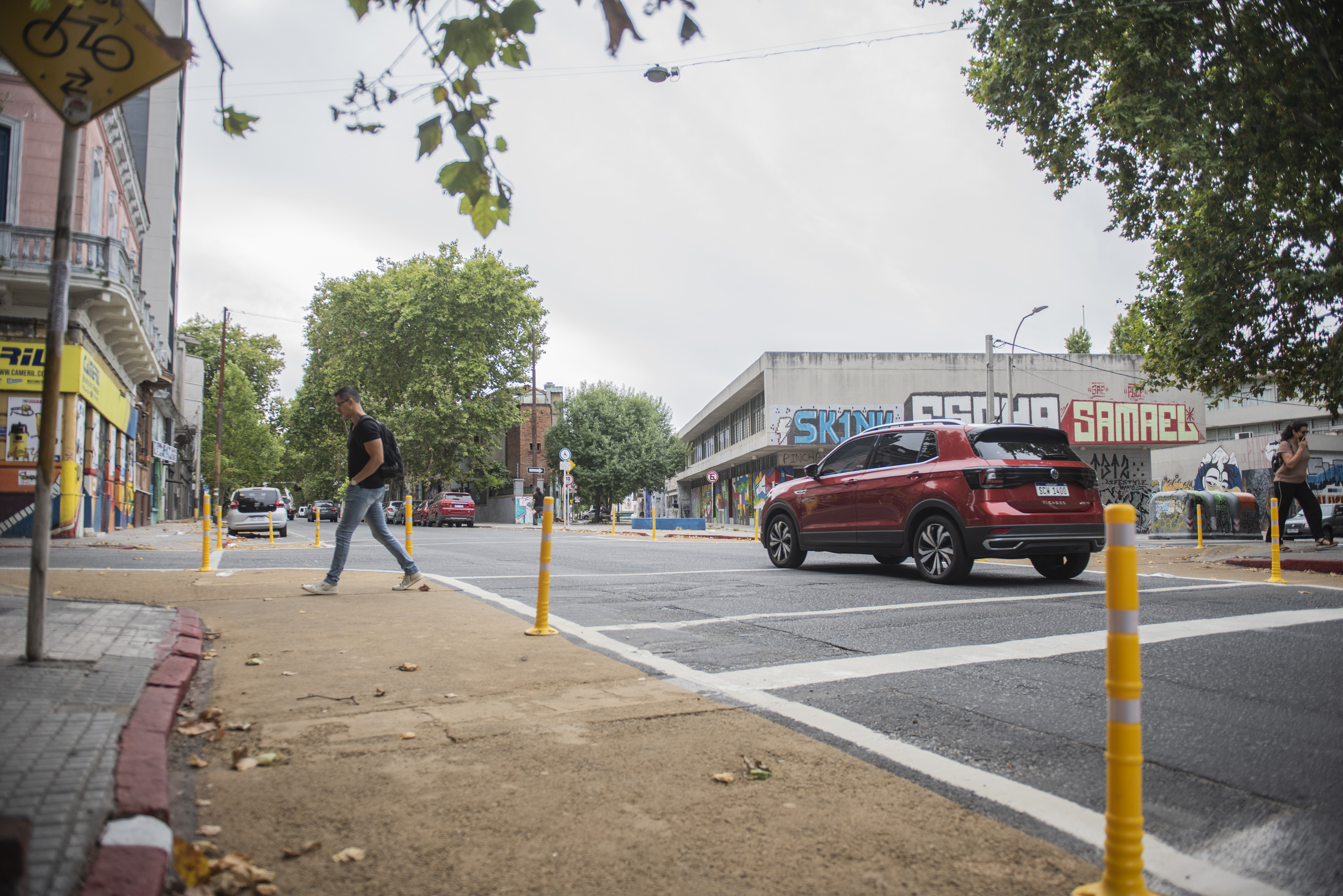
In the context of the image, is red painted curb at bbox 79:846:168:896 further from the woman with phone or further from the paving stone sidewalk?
the woman with phone

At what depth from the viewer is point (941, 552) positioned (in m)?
9.30

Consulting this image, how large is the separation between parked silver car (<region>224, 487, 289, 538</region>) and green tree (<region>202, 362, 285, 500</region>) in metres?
32.1

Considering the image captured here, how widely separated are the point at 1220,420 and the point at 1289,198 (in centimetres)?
6110

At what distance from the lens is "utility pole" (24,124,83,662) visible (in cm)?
401

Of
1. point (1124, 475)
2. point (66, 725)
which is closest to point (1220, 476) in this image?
point (1124, 475)

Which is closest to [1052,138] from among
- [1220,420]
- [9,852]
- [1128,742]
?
[1128,742]

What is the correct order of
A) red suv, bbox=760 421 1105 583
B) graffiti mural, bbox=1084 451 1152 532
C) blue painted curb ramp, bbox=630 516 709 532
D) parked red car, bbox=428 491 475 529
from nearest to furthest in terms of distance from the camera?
1. red suv, bbox=760 421 1105 583
2. blue painted curb ramp, bbox=630 516 709 532
3. graffiti mural, bbox=1084 451 1152 532
4. parked red car, bbox=428 491 475 529

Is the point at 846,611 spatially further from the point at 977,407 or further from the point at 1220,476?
the point at 1220,476

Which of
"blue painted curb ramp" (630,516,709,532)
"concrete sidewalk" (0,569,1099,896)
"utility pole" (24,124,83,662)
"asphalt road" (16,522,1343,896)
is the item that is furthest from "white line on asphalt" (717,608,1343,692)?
"blue painted curb ramp" (630,516,709,532)

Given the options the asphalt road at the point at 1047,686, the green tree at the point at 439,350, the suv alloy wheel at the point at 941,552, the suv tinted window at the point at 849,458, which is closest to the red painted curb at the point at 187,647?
the asphalt road at the point at 1047,686

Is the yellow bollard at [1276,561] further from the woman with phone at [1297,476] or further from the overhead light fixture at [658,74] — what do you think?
the overhead light fixture at [658,74]

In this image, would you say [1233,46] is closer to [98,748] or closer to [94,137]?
[98,748]

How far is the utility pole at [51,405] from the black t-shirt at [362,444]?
384 cm

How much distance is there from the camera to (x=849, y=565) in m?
11.7
